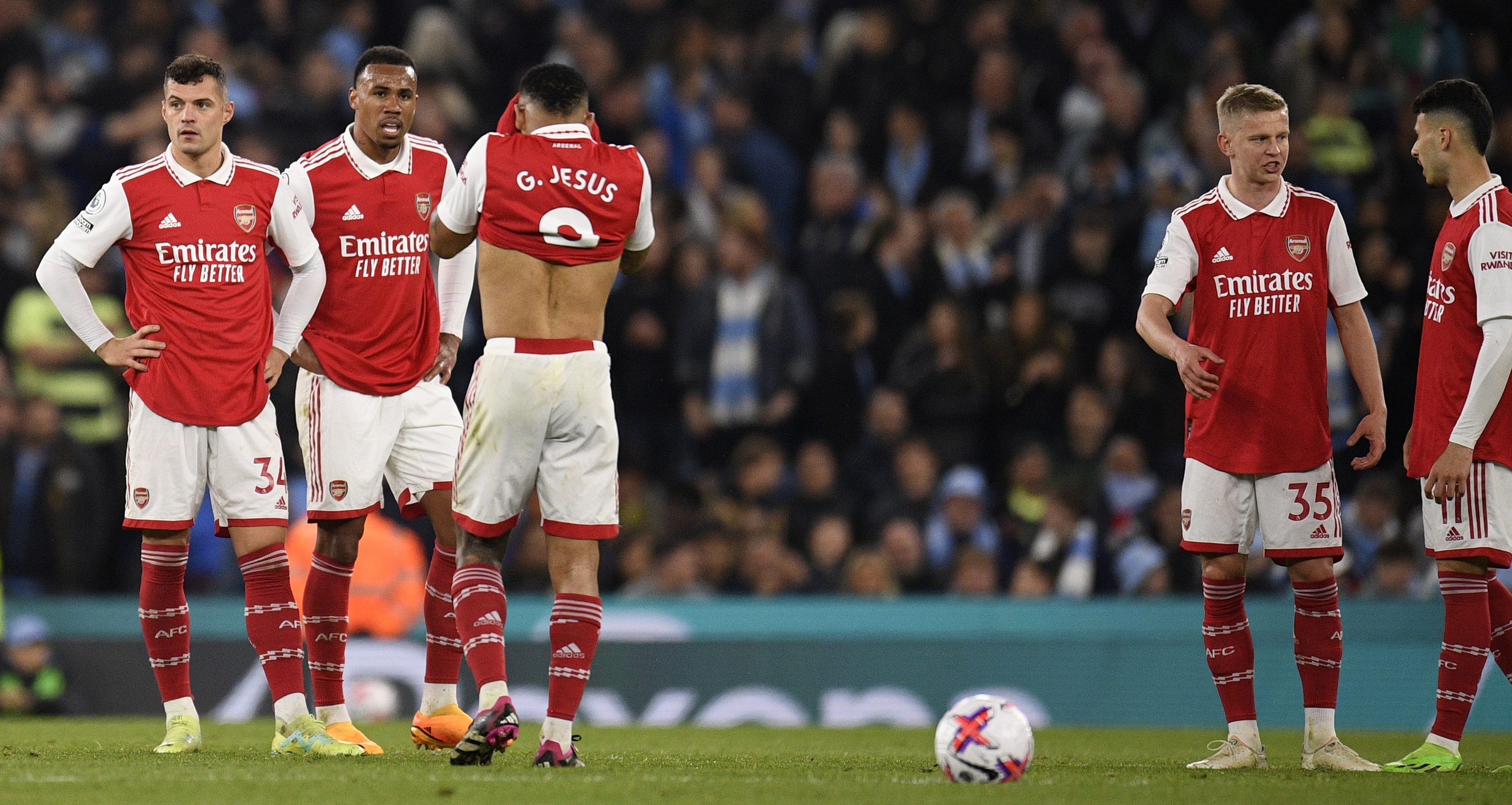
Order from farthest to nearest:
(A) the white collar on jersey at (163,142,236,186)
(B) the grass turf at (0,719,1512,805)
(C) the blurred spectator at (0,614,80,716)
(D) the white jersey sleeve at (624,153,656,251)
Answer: (C) the blurred spectator at (0,614,80,716) → (A) the white collar on jersey at (163,142,236,186) → (D) the white jersey sleeve at (624,153,656,251) → (B) the grass turf at (0,719,1512,805)

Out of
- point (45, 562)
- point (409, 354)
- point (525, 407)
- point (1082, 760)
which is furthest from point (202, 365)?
point (45, 562)

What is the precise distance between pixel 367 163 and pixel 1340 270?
4.05m

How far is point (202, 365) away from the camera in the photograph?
7.12 meters

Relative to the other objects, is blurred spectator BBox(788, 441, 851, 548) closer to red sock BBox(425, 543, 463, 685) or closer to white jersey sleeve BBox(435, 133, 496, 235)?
red sock BBox(425, 543, 463, 685)

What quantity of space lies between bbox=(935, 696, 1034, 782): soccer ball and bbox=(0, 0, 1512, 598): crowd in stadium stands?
560 centimetres

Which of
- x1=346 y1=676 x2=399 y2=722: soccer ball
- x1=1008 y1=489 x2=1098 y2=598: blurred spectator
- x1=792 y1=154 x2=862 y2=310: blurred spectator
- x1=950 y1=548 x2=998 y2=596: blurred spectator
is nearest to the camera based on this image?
x1=346 y1=676 x2=399 y2=722: soccer ball

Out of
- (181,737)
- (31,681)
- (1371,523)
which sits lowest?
(31,681)

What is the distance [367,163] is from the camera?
7.56 m

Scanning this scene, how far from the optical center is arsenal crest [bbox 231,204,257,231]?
7234 mm

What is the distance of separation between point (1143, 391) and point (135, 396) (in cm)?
770

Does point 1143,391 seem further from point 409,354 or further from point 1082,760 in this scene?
point 409,354

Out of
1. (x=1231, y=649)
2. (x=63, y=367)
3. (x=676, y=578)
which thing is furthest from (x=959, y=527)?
(x=63, y=367)

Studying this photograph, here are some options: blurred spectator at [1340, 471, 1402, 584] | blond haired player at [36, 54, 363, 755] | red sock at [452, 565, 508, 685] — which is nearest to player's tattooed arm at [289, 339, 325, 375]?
blond haired player at [36, 54, 363, 755]

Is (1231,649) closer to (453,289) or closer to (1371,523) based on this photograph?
(453,289)
